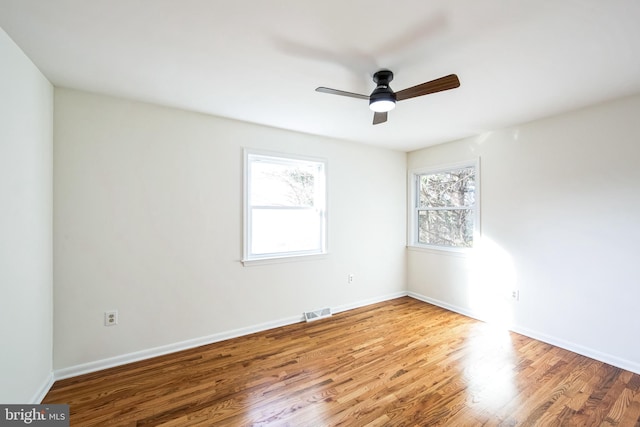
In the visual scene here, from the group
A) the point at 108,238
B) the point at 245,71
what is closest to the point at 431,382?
the point at 245,71

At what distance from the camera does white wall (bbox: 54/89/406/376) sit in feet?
7.47

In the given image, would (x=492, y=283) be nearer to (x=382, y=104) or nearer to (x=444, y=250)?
(x=444, y=250)

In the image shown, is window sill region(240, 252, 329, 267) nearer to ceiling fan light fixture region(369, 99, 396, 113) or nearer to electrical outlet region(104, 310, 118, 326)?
electrical outlet region(104, 310, 118, 326)

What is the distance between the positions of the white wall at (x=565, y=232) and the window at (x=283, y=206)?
81.6 inches

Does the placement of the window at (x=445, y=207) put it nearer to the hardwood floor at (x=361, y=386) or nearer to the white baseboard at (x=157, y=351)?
the hardwood floor at (x=361, y=386)

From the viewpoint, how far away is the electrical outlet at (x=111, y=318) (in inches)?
94.1

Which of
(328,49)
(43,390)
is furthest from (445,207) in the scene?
(43,390)

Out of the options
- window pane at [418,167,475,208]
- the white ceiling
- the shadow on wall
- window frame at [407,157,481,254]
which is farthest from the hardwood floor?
the white ceiling

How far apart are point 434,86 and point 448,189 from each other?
2522 mm

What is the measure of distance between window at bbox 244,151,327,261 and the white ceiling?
0.84 meters

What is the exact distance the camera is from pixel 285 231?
11.3ft

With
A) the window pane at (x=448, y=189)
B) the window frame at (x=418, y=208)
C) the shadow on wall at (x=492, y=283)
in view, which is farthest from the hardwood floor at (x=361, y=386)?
the window pane at (x=448, y=189)

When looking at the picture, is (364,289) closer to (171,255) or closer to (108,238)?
(171,255)

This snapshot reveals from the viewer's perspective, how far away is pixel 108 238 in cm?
241
